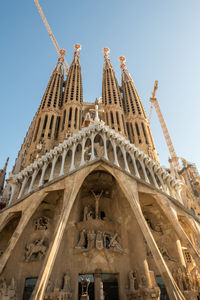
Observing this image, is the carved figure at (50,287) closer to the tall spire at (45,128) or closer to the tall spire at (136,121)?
the tall spire at (45,128)

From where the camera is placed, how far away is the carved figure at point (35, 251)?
503 inches

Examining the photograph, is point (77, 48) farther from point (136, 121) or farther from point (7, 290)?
point (7, 290)

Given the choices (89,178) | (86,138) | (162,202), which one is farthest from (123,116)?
(162,202)

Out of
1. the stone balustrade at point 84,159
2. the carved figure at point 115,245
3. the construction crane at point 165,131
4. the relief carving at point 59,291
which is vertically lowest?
the relief carving at point 59,291

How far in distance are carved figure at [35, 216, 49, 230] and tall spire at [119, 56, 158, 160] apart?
1251 cm

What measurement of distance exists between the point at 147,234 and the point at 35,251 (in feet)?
23.5

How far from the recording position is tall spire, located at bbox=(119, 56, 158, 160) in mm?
23364

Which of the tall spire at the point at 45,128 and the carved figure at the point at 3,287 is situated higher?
the tall spire at the point at 45,128

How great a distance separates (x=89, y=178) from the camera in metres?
15.5

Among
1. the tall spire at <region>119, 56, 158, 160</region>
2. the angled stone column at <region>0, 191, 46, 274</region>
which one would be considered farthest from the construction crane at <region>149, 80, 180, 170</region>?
the angled stone column at <region>0, 191, 46, 274</region>

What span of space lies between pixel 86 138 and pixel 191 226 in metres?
10.00

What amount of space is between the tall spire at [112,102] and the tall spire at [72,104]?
3.79 meters

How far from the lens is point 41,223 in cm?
1448

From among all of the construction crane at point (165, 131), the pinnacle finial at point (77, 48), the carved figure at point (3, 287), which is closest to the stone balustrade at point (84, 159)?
the carved figure at point (3, 287)
